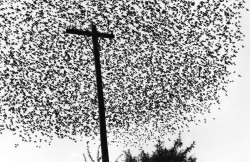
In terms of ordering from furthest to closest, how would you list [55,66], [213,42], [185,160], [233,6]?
[185,160]
[55,66]
[213,42]
[233,6]

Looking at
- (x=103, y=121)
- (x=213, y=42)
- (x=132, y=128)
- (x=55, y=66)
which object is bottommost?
(x=103, y=121)

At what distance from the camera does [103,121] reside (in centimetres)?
951

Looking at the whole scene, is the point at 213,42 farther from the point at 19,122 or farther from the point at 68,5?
the point at 19,122

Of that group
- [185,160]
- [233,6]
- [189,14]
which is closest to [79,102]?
[189,14]

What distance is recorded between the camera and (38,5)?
47.1 ft

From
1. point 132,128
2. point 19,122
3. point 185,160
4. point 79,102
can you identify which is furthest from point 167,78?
point 185,160

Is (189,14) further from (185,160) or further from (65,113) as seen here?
(185,160)

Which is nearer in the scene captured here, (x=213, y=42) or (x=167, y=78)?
(x=213, y=42)

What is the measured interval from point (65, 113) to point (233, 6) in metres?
9.26

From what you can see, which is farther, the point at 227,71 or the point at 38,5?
the point at 227,71

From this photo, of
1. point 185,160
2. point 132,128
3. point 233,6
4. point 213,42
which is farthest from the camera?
point 185,160

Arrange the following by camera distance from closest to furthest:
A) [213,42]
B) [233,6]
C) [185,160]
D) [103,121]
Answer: [103,121] < [233,6] < [213,42] < [185,160]

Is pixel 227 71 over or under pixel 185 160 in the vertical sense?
under

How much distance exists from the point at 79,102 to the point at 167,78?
451 cm
